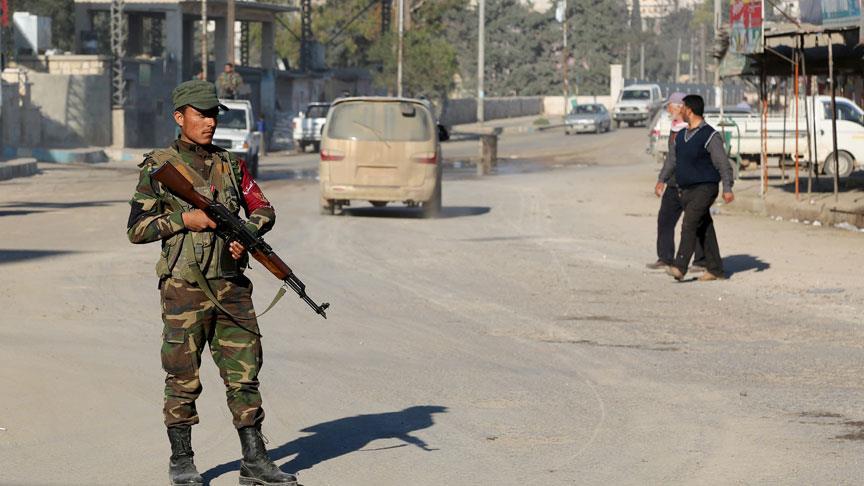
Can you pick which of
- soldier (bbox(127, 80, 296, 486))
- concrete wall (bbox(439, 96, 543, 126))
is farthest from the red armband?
concrete wall (bbox(439, 96, 543, 126))

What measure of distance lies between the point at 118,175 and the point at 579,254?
64.9 feet

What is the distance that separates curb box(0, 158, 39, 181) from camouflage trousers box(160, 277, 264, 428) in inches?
1095

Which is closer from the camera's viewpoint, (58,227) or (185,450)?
(185,450)

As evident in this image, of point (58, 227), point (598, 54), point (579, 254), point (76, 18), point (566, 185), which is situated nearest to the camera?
point (579, 254)

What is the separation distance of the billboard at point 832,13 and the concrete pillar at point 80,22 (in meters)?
38.9

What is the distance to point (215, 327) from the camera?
6.32 meters

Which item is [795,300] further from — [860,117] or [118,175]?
[118,175]

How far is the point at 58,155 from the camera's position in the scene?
4156cm

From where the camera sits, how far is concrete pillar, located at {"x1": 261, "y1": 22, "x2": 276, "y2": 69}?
63469 millimetres

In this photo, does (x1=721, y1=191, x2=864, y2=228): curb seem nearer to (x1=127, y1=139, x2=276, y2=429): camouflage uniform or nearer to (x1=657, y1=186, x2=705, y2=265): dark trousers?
(x1=657, y1=186, x2=705, y2=265): dark trousers

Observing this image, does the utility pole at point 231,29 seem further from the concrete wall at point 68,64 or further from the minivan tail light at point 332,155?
the minivan tail light at point 332,155

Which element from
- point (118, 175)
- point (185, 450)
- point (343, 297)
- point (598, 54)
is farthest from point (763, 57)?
point (598, 54)

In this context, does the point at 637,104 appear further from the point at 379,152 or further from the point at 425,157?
the point at 379,152

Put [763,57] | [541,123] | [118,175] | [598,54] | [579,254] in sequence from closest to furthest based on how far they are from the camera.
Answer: [579,254]
[763,57]
[118,175]
[541,123]
[598,54]
